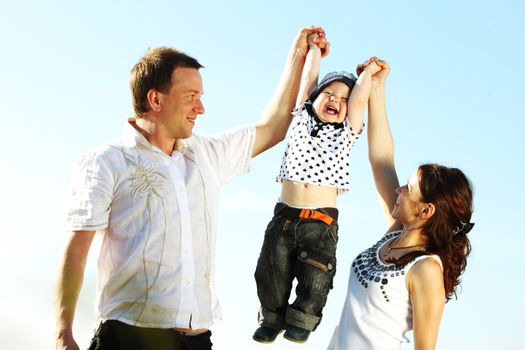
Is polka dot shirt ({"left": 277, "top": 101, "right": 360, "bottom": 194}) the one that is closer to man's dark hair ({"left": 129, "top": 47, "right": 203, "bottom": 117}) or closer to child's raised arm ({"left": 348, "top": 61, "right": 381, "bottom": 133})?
child's raised arm ({"left": 348, "top": 61, "right": 381, "bottom": 133})

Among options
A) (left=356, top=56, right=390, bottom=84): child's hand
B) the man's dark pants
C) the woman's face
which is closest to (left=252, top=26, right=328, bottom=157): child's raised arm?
(left=356, top=56, right=390, bottom=84): child's hand

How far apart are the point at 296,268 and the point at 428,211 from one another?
3.18 ft

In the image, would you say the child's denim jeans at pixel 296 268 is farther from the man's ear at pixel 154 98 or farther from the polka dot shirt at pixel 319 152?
the man's ear at pixel 154 98

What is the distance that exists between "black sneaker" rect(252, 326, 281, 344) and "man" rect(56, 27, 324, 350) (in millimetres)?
645

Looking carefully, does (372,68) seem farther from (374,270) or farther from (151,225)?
(151,225)

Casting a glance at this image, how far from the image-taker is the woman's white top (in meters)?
3.92

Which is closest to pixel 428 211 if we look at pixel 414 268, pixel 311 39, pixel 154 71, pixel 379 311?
pixel 414 268

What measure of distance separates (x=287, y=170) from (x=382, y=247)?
0.80 metres

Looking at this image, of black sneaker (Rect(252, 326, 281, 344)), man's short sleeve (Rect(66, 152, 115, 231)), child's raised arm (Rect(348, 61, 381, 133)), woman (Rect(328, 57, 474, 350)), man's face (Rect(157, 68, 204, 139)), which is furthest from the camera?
black sneaker (Rect(252, 326, 281, 344))

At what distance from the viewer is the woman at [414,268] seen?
3832 mm

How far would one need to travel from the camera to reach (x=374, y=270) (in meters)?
4.01

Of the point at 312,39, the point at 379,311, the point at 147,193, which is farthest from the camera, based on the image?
the point at 312,39

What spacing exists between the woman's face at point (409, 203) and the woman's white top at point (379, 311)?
275 mm

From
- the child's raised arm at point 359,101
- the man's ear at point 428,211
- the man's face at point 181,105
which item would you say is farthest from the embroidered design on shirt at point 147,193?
the man's ear at point 428,211
